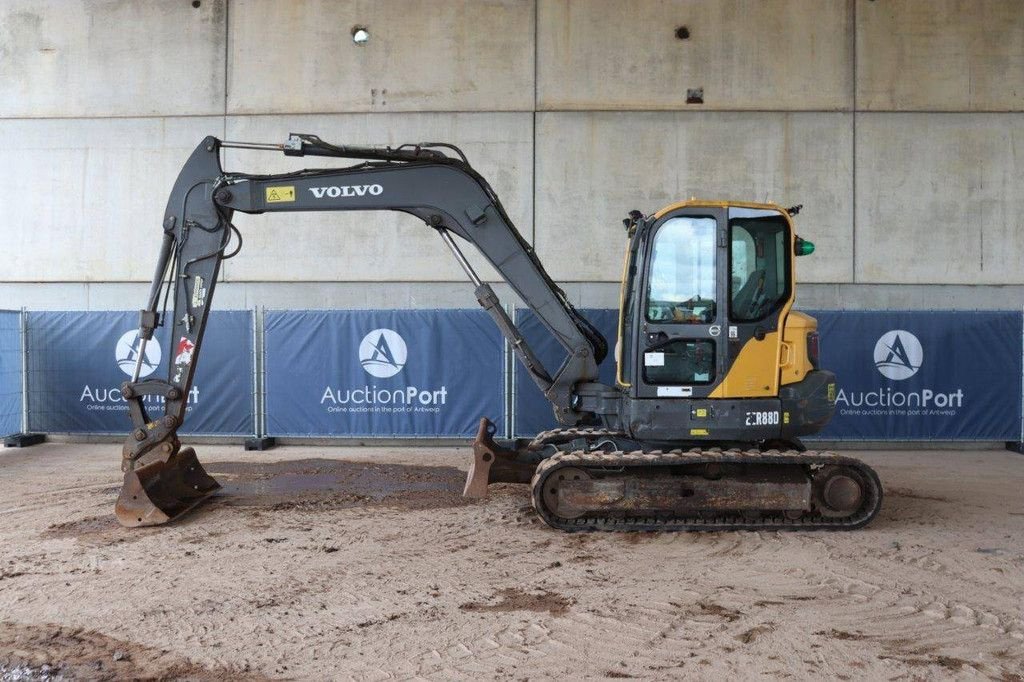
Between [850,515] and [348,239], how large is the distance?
A: 9.01 meters

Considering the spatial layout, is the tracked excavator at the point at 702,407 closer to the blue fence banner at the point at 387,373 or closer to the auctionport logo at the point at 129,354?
the blue fence banner at the point at 387,373

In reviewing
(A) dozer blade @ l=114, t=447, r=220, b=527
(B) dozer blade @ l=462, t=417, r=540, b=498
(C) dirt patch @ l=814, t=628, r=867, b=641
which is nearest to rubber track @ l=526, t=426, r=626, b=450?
(B) dozer blade @ l=462, t=417, r=540, b=498

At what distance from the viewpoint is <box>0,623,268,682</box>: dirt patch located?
423cm

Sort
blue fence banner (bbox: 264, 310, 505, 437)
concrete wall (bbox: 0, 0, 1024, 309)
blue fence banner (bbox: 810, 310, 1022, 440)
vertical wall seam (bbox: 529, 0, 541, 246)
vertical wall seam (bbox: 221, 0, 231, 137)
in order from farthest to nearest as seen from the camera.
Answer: vertical wall seam (bbox: 221, 0, 231, 137), vertical wall seam (bbox: 529, 0, 541, 246), concrete wall (bbox: 0, 0, 1024, 309), blue fence banner (bbox: 264, 310, 505, 437), blue fence banner (bbox: 810, 310, 1022, 440)

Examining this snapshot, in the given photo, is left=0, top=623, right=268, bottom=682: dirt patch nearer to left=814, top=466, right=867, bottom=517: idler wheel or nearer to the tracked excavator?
the tracked excavator

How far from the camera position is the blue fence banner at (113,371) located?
12.2 m

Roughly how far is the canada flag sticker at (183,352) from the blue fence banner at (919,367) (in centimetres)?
887

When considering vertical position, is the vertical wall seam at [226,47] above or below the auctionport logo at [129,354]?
above

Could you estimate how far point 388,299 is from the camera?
42.6 ft

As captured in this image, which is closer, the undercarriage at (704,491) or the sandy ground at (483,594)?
the sandy ground at (483,594)

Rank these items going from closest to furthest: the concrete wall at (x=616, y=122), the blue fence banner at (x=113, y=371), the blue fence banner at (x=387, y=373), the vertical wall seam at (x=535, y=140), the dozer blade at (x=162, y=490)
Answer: the dozer blade at (x=162, y=490) < the blue fence banner at (x=387, y=373) < the blue fence banner at (x=113, y=371) < the concrete wall at (x=616, y=122) < the vertical wall seam at (x=535, y=140)

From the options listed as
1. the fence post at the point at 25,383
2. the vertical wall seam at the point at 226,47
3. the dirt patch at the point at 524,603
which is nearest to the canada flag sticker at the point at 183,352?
the dirt patch at the point at 524,603

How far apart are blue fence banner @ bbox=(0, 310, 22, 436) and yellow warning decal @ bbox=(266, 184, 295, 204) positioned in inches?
285

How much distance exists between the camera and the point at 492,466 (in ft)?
26.2
